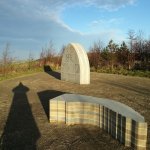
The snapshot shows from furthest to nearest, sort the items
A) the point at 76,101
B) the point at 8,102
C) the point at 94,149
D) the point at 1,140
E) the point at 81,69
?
the point at 81,69, the point at 8,102, the point at 76,101, the point at 1,140, the point at 94,149

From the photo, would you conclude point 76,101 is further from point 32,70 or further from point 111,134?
point 32,70

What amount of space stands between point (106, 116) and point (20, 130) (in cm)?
225

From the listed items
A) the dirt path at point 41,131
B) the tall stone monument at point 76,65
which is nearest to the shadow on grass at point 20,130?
the dirt path at point 41,131

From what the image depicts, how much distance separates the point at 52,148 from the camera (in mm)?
5719

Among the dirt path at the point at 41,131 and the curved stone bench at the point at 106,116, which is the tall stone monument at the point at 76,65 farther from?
the curved stone bench at the point at 106,116

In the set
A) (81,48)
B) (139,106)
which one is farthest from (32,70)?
(139,106)

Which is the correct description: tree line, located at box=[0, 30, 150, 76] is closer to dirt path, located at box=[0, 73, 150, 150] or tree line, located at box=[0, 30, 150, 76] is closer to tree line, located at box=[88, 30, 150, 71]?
tree line, located at box=[88, 30, 150, 71]

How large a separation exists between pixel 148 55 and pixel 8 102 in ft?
59.4

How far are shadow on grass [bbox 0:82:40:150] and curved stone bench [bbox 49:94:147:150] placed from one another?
0.80 meters

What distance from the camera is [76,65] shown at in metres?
16.8

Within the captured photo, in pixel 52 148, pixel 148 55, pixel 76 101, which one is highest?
pixel 148 55

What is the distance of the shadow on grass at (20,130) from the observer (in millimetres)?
5945

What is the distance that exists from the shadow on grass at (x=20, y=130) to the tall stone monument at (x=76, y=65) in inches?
270

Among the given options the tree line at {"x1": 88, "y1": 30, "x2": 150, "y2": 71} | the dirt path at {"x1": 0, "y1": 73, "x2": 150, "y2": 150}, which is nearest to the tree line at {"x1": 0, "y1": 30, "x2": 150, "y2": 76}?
the tree line at {"x1": 88, "y1": 30, "x2": 150, "y2": 71}
